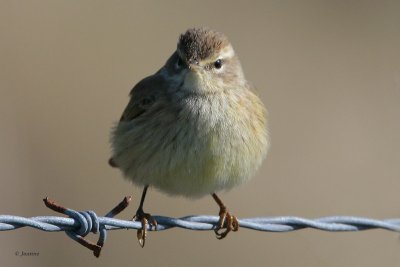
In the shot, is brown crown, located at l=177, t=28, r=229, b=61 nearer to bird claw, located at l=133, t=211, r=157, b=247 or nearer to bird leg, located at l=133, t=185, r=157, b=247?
bird leg, located at l=133, t=185, r=157, b=247

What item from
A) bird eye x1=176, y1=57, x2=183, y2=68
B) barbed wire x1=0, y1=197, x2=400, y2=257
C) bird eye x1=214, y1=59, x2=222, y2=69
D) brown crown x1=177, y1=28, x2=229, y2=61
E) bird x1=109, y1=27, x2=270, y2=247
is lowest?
barbed wire x1=0, y1=197, x2=400, y2=257

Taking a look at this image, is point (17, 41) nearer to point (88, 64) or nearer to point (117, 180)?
point (88, 64)

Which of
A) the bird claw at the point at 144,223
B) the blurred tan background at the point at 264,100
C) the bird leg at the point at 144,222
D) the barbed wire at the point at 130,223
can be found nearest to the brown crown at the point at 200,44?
the bird leg at the point at 144,222

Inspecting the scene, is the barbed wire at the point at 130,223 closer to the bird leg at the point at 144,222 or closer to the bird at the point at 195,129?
the bird leg at the point at 144,222

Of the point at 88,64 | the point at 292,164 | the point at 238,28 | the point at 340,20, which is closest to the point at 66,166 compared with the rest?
the point at 88,64

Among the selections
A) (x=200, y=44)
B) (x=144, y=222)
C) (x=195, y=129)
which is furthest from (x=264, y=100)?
(x=144, y=222)

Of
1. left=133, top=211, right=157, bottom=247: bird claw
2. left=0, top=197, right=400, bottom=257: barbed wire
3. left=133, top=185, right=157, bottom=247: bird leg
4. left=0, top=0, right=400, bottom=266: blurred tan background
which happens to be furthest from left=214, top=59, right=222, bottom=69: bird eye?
left=0, top=0, right=400, bottom=266: blurred tan background

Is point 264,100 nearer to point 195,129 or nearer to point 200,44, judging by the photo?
point 200,44
